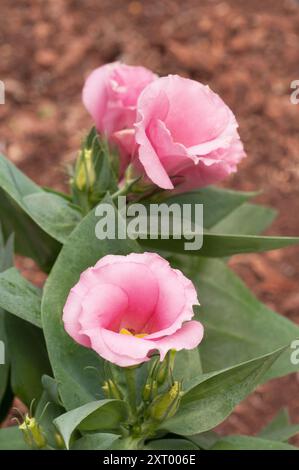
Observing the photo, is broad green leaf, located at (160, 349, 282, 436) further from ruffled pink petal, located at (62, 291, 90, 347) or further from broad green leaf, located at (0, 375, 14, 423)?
broad green leaf, located at (0, 375, 14, 423)

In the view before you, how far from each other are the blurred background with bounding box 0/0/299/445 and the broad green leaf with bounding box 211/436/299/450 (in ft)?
3.67

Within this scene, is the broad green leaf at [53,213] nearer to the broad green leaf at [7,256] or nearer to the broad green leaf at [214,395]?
the broad green leaf at [7,256]

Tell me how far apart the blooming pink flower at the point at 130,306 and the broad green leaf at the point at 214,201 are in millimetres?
276

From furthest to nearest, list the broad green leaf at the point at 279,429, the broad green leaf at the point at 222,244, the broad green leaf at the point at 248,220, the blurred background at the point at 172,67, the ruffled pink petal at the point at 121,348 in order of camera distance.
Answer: the blurred background at the point at 172,67 < the broad green leaf at the point at 248,220 < the broad green leaf at the point at 279,429 < the broad green leaf at the point at 222,244 < the ruffled pink petal at the point at 121,348

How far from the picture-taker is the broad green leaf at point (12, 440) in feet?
3.04

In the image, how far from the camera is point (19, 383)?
953 millimetres

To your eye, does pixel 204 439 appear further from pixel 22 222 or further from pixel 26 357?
pixel 22 222

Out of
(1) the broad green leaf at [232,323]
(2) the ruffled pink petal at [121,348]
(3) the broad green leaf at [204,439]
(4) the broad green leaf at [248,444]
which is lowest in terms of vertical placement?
(3) the broad green leaf at [204,439]

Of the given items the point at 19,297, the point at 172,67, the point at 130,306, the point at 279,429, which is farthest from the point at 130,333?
the point at 172,67

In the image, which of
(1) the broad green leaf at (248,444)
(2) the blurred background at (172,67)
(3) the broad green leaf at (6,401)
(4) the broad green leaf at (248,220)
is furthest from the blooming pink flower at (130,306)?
(2) the blurred background at (172,67)

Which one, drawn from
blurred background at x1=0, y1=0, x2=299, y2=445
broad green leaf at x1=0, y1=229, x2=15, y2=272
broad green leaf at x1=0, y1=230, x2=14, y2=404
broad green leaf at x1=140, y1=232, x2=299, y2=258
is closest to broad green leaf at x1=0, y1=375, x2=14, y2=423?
broad green leaf at x1=0, y1=230, x2=14, y2=404

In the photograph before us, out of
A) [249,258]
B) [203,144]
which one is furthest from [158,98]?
[249,258]

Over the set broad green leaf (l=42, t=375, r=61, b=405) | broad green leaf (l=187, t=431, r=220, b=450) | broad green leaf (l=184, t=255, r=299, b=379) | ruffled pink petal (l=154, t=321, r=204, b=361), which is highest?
ruffled pink petal (l=154, t=321, r=204, b=361)

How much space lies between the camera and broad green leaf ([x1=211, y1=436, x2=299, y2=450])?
90cm
